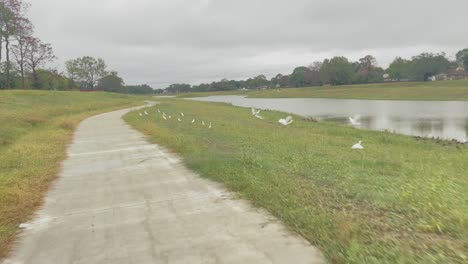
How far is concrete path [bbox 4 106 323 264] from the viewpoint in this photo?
161 inches

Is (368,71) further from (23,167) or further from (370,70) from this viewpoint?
(23,167)

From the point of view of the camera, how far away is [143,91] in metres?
177

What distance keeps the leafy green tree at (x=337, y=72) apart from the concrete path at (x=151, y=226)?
114568 mm

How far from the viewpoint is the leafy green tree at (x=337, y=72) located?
382 feet

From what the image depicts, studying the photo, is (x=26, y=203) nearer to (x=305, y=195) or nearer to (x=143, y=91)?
(x=305, y=195)

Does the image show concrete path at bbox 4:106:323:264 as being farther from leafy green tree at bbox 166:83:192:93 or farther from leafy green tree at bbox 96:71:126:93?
leafy green tree at bbox 166:83:192:93

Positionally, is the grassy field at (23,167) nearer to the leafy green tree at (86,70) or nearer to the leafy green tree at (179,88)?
the leafy green tree at (86,70)

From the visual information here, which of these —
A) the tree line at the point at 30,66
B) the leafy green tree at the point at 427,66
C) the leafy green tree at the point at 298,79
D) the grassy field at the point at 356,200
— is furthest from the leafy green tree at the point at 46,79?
the leafy green tree at the point at 427,66

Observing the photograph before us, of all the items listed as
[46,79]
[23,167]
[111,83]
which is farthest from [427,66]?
[23,167]

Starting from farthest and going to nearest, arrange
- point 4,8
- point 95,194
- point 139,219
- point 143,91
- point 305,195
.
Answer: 1. point 143,91
2. point 4,8
3. point 95,194
4. point 305,195
5. point 139,219

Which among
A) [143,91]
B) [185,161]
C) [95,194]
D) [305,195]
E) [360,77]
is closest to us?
[305,195]

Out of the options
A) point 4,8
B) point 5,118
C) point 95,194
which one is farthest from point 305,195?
point 4,8

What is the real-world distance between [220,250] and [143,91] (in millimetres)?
178499

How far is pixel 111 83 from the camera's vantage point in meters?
112
